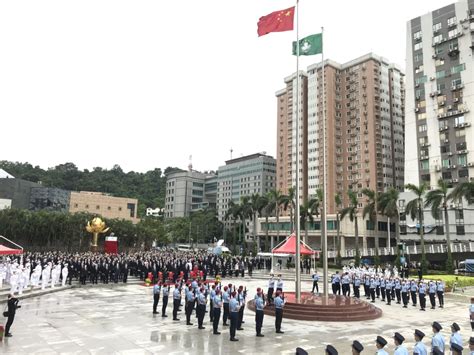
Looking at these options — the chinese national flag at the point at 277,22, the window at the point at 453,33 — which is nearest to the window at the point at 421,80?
the window at the point at 453,33

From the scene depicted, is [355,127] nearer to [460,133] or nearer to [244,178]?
[460,133]

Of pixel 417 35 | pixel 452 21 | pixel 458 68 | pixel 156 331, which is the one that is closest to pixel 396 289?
pixel 156 331

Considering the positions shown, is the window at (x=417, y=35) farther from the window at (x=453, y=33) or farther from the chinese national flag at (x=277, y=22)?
the chinese national flag at (x=277, y=22)

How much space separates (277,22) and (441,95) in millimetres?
53406

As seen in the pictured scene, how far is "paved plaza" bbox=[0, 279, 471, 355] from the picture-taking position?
37.5ft

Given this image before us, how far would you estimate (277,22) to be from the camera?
18000 mm

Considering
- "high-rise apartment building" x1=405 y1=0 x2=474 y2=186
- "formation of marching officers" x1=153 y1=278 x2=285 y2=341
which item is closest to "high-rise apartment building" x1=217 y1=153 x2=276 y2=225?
"high-rise apartment building" x1=405 y1=0 x2=474 y2=186

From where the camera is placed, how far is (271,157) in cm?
12219

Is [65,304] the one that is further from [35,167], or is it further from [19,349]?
→ [35,167]

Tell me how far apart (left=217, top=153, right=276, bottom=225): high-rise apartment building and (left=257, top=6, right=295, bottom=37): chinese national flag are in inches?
3773

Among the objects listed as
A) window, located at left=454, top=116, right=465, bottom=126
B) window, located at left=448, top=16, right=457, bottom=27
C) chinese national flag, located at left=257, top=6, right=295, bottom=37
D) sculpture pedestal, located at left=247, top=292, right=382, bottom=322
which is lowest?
sculpture pedestal, located at left=247, top=292, right=382, bottom=322

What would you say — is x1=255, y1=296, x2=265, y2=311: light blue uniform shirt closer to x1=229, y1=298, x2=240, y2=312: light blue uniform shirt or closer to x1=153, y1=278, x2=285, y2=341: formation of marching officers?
x1=153, y1=278, x2=285, y2=341: formation of marching officers

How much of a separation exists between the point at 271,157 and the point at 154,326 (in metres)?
109

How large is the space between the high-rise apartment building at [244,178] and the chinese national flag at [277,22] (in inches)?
3773
